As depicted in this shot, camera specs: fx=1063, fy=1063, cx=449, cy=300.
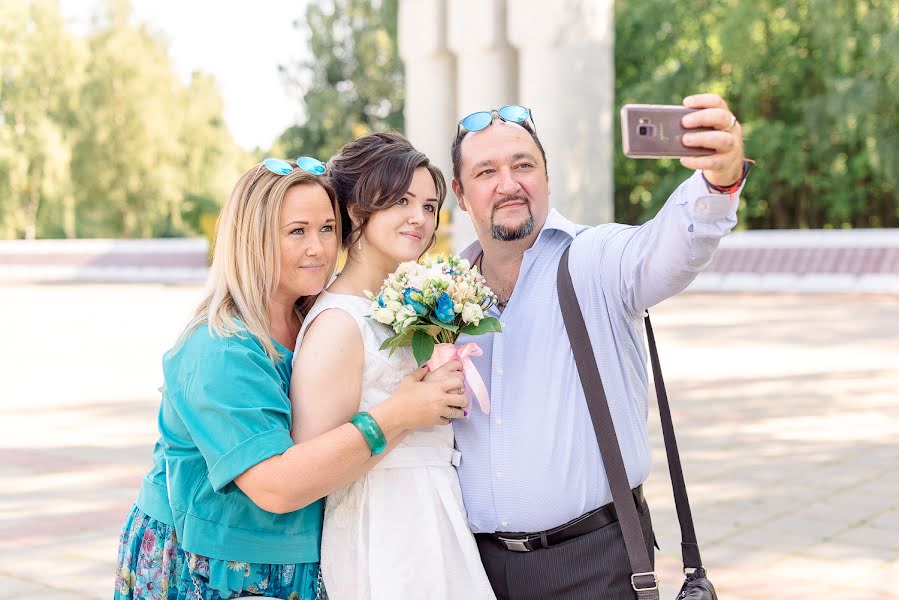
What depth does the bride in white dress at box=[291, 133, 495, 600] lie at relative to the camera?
2.94 meters

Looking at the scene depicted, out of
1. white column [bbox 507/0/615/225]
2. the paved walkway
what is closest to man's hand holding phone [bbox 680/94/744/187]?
the paved walkway

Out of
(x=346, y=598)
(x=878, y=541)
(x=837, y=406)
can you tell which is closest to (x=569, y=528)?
(x=346, y=598)

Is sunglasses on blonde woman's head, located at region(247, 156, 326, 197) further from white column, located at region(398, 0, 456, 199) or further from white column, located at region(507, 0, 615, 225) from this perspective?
white column, located at region(398, 0, 456, 199)

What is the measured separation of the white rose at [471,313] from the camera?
293 centimetres

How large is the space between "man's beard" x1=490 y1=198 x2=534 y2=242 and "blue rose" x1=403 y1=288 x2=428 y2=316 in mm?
489

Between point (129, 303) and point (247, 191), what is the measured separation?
21257 mm

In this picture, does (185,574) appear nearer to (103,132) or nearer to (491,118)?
(491,118)

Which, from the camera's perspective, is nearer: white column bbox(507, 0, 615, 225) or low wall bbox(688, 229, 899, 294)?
low wall bbox(688, 229, 899, 294)

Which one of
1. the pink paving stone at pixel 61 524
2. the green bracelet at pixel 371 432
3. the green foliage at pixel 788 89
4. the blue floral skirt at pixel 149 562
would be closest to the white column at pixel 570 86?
the green foliage at pixel 788 89

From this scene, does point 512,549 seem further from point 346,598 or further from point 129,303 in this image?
point 129,303

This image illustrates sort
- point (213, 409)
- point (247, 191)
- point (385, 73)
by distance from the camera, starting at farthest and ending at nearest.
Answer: point (385, 73)
point (247, 191)
point (213, 409)

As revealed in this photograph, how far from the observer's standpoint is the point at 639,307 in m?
3.11

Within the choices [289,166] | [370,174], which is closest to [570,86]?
[370,174]

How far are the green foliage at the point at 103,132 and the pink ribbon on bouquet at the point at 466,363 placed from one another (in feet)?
138
